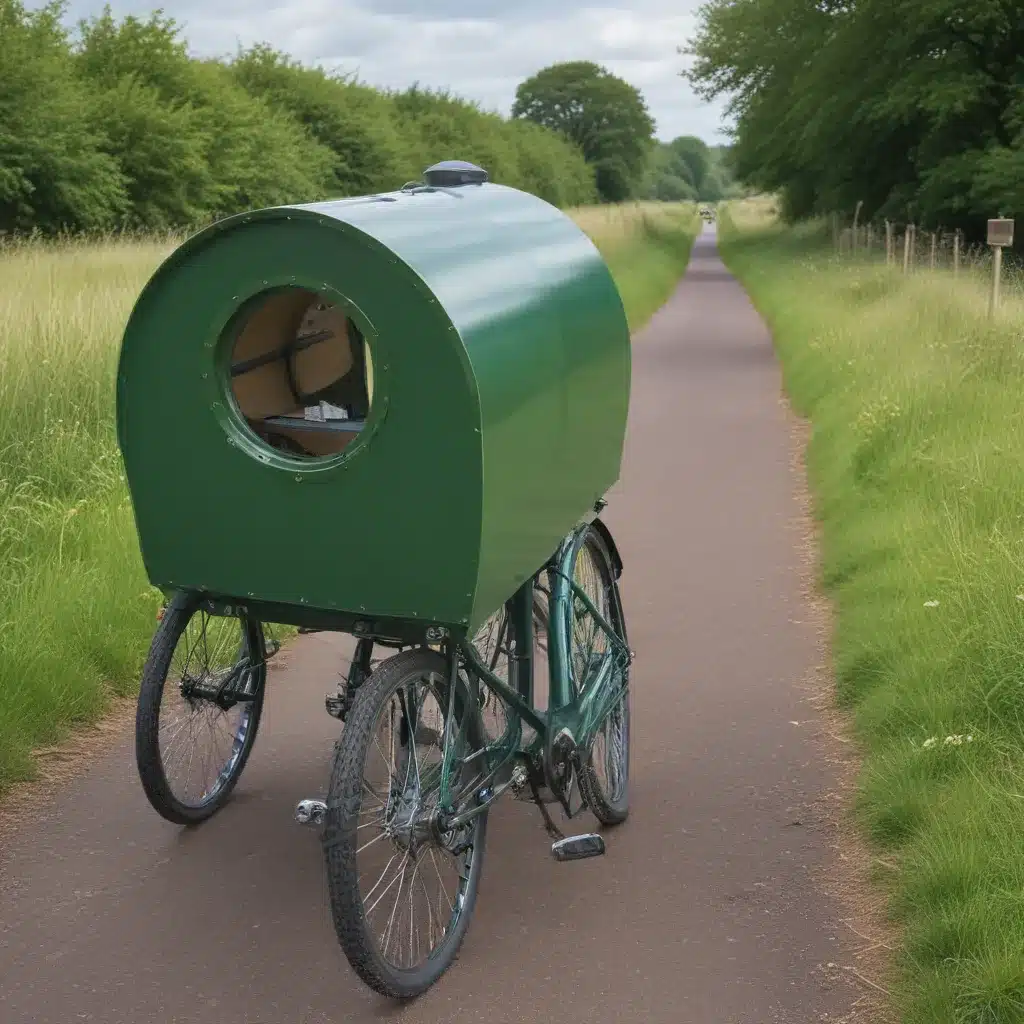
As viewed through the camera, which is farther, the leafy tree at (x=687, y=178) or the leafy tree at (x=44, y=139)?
the leafy tree at (x=687, y=178)

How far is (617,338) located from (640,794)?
1626 millimetres

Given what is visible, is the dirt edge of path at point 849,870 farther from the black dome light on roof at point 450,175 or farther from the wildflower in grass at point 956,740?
the black dome light on roof at point 450,175

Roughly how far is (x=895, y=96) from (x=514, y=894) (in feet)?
85.3

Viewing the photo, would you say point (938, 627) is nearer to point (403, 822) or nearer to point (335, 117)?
point (403, 822)

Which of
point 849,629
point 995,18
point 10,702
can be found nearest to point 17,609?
point 10,702

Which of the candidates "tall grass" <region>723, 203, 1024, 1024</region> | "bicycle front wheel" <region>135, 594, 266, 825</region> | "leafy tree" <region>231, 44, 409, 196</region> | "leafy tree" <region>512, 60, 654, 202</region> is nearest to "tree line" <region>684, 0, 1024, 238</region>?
"leafy tree" <region>231, 44, 409, 196</region>

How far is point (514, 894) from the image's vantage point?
4.03m

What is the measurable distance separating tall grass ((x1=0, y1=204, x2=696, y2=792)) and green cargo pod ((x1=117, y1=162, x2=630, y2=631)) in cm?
20

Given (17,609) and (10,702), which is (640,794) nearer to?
(10,702)

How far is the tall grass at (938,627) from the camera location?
11.3 feet

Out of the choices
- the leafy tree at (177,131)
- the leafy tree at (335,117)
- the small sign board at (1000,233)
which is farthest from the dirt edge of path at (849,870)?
the leafy tree at (335,117)

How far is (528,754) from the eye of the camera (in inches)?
154

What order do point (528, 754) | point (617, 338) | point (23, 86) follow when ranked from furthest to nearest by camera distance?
point (23, 86) < point (617, 338) < point (528, 754)

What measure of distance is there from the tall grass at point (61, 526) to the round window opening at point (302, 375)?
623 mm
